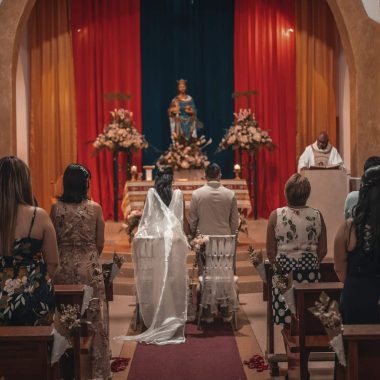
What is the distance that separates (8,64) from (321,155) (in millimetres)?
4740

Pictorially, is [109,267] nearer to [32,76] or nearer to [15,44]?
[15,44]

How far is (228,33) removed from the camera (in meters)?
13.9

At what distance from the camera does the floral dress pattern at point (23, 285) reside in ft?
13.1

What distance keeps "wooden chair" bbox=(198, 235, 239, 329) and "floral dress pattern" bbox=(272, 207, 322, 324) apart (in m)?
1.78

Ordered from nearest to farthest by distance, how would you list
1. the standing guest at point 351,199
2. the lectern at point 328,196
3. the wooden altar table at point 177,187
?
the standing guest at point 351,199, the lectern at point 328,196, the wooden altar table at point 177,187

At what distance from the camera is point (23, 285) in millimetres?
3998

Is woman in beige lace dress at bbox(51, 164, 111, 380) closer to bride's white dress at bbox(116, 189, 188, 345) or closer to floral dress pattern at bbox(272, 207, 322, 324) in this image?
floral dress pattern at bbox(272, 207, 322, 324)

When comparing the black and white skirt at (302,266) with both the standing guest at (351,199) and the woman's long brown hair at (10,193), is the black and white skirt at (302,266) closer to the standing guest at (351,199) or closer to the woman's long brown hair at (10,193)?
the standing guest at (351,199)

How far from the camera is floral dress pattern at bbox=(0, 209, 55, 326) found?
3.98 m

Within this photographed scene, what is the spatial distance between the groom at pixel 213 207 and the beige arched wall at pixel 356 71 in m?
2.92

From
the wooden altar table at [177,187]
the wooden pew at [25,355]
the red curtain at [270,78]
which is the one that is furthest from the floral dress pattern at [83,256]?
the red curtain at [270,78]

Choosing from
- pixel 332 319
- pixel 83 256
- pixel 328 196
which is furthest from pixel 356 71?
pixel 332 319

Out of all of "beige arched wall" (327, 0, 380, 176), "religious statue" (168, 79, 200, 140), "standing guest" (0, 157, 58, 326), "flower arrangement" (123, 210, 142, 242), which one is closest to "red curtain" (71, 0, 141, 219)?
"religious statue" (168, 79, 200, 140)

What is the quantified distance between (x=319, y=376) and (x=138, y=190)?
641 centimetres
